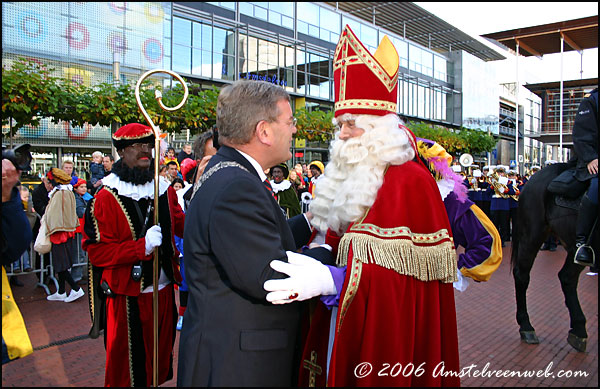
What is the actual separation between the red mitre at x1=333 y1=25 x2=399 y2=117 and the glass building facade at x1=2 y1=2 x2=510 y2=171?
38.5ft

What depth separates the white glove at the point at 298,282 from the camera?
5.95ft

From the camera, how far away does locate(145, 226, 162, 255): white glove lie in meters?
3.21

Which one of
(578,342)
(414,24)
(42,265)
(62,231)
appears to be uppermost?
(414,24)

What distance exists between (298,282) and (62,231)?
663cm

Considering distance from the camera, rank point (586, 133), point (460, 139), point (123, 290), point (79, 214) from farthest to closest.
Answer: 1. point (460, 139)
2. point (79, 214)
3. point (586, 133)
4. point (123, 290)

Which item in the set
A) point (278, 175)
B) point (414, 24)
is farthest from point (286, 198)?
point (414, 24)

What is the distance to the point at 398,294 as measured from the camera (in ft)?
7.16

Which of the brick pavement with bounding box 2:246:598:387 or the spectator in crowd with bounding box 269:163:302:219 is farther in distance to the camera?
the spectator in crowd with bounding box 269:163:302:219

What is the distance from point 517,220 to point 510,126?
49740mm

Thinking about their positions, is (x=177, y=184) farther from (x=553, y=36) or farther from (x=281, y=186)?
(x=553, y=36)

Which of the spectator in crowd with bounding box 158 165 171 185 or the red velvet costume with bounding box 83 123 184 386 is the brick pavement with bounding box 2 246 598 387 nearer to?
the red velvet costume with bounding box 83 123 184 386

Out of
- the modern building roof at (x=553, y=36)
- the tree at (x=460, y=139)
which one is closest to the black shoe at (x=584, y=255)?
the modern building roof at (x=553, y=36)

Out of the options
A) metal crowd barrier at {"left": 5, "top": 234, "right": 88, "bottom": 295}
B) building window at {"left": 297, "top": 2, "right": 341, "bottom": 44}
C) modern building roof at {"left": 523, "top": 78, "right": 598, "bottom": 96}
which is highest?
building window at {"left": 297, "top": 2, "right": 341, "bottom": 44}

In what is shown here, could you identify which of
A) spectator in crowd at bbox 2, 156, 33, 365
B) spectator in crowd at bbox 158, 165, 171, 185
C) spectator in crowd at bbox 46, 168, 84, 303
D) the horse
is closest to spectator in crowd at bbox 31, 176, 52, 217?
spectator in crowd at bbox 46, 168, 84, 303
